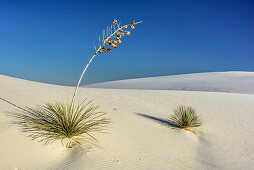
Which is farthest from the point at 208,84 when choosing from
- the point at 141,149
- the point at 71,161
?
the point at 71,161

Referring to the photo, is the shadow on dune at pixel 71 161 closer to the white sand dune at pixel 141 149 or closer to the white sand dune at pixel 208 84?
the white sand dune at pixel 141 149

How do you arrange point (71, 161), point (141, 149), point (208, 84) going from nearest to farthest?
point (71, 161) < point (141, 149) < point (208, 84)

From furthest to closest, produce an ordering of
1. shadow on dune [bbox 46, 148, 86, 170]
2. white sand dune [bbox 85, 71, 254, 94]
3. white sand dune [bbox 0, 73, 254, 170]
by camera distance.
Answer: white sand dune [bbox 85, 71, 254, 94], white sand dune [bbox 0, 73, 254, 170], shadow on dune [bbox 46, 148, 86, 170]

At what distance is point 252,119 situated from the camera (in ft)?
28.0

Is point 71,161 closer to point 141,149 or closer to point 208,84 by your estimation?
point 141,149

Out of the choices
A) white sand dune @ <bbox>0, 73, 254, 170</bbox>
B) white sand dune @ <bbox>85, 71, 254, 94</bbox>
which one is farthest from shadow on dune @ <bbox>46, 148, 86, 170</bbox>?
white sand dune @ <bbox>85, 71, 254, 94</bbox>

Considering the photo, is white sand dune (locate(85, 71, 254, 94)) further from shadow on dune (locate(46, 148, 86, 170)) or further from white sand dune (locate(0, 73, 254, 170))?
shadow on dune (locate(46, 148, 86, 170))

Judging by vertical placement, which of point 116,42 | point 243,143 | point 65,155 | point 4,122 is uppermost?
point 116,42

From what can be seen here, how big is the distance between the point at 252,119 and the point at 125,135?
7.77 m

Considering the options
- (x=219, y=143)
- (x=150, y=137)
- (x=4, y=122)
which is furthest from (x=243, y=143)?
(x=4, y=122)

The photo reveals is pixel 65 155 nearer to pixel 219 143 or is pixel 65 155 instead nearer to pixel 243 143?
pixel 219 143

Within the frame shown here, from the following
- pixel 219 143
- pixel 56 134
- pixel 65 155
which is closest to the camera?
pixel 65 155

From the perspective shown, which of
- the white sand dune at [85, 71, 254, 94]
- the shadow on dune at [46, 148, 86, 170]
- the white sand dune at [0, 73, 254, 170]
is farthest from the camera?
the white sand dune at [85, 71, 254, 94]

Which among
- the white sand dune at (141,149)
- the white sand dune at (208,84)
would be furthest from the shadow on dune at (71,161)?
the white sand dune at (208,84)
